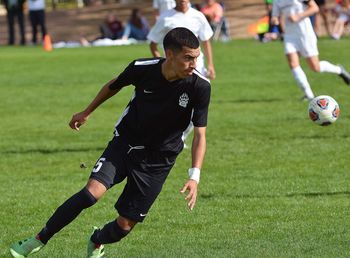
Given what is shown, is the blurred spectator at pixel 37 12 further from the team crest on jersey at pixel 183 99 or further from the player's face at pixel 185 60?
the player's face at pixel 185 60

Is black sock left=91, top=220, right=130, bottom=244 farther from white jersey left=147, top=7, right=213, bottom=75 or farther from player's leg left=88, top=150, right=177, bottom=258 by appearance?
white jersey left=147, top=7, right=213, bottom=75

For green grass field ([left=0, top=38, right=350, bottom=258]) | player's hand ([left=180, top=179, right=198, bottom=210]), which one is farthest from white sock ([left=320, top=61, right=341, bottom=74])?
player's hand ([left=180, top=179, right=198, bottom=210])

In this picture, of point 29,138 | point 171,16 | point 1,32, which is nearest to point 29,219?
point 171,16

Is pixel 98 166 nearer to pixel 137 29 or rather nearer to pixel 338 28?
pixel 338 28

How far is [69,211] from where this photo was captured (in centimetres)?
726

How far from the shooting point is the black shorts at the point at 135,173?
734cm

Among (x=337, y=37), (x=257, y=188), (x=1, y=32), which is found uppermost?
(x=257, y=188)

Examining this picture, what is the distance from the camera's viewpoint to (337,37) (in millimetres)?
33250

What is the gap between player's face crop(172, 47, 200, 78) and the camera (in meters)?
7.09

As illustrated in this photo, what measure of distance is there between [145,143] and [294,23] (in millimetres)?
9775

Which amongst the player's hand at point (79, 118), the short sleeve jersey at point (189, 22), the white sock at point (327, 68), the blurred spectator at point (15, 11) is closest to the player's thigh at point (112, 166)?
the player's hand at point (79, 118)

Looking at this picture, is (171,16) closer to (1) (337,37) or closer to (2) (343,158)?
(2) (343,158)

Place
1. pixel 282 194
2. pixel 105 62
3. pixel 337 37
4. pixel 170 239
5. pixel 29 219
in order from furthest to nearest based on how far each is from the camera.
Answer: pixel 337 37 < pixel 105 62 < pixel 282 194 < pixel 29 219 < pixel 170 239

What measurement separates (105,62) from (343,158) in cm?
1674
